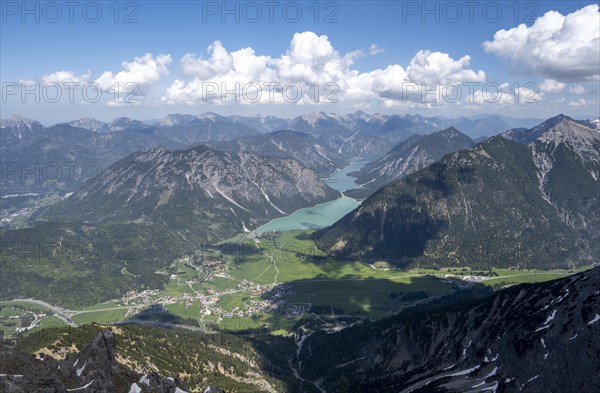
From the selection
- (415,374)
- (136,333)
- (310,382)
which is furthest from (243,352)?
(415,374)

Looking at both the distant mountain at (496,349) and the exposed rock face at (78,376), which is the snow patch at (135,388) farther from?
the distant mountain at (496,349)

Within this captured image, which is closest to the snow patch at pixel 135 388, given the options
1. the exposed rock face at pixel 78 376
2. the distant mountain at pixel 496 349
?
the exposed rock face at pixel 78 376

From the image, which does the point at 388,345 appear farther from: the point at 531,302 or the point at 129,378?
the point at 129,378

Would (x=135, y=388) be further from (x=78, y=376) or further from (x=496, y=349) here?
(x=496, y=349)

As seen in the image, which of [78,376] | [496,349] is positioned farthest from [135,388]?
[496,349]

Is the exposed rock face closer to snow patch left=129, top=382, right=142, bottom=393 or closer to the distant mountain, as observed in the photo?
snow patch left=129, top=382, right=142, bottom=393

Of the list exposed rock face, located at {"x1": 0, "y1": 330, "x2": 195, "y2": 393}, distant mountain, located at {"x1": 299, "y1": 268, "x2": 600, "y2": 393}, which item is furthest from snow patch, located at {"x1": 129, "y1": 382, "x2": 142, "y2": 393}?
distant mountain, located at {"x1": 299, "y1": 268, "x2": 600, "y2": 393}
